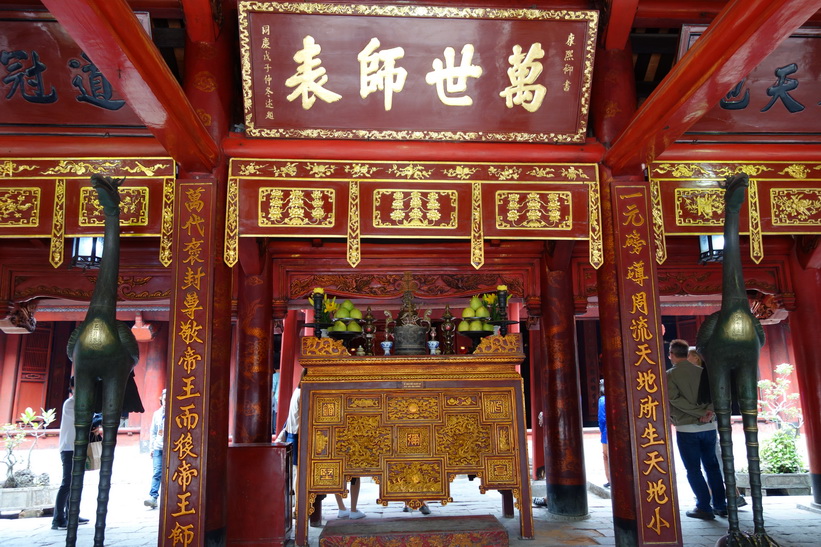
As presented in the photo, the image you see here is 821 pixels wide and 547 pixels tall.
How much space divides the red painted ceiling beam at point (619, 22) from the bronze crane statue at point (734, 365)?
1511mm

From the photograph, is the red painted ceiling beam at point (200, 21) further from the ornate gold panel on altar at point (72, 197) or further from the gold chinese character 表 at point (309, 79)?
the ornate gold panel on altar at point (72, 197)

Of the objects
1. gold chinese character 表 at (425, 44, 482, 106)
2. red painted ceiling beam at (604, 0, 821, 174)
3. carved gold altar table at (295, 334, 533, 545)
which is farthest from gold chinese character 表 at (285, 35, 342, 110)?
red painted ceiling beam at (604, 0, 821, 174)

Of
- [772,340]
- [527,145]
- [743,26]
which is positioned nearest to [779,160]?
[527,145]

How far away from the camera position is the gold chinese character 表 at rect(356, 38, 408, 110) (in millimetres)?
4562

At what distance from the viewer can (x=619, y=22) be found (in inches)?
181

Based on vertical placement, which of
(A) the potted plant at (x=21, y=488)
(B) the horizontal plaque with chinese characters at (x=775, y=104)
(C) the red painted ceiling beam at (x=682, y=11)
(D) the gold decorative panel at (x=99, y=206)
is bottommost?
(A) the potted plant at (x=21, y=488)

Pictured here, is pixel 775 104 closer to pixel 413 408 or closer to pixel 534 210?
pixel 534 210

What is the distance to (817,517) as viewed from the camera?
18.2 feet

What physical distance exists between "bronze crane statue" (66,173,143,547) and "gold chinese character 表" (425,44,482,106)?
8.03 ft

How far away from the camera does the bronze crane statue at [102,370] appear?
3490 mm

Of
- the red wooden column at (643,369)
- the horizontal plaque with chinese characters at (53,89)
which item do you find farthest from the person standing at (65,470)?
the red wooden column at (643,369)

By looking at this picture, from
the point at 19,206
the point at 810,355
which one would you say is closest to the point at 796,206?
the point at 810,355

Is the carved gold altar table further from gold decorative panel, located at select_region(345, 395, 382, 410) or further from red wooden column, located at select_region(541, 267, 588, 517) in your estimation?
red wooden column, located at select_region(541, 267, 588, 517)

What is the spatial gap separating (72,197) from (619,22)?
430cm
